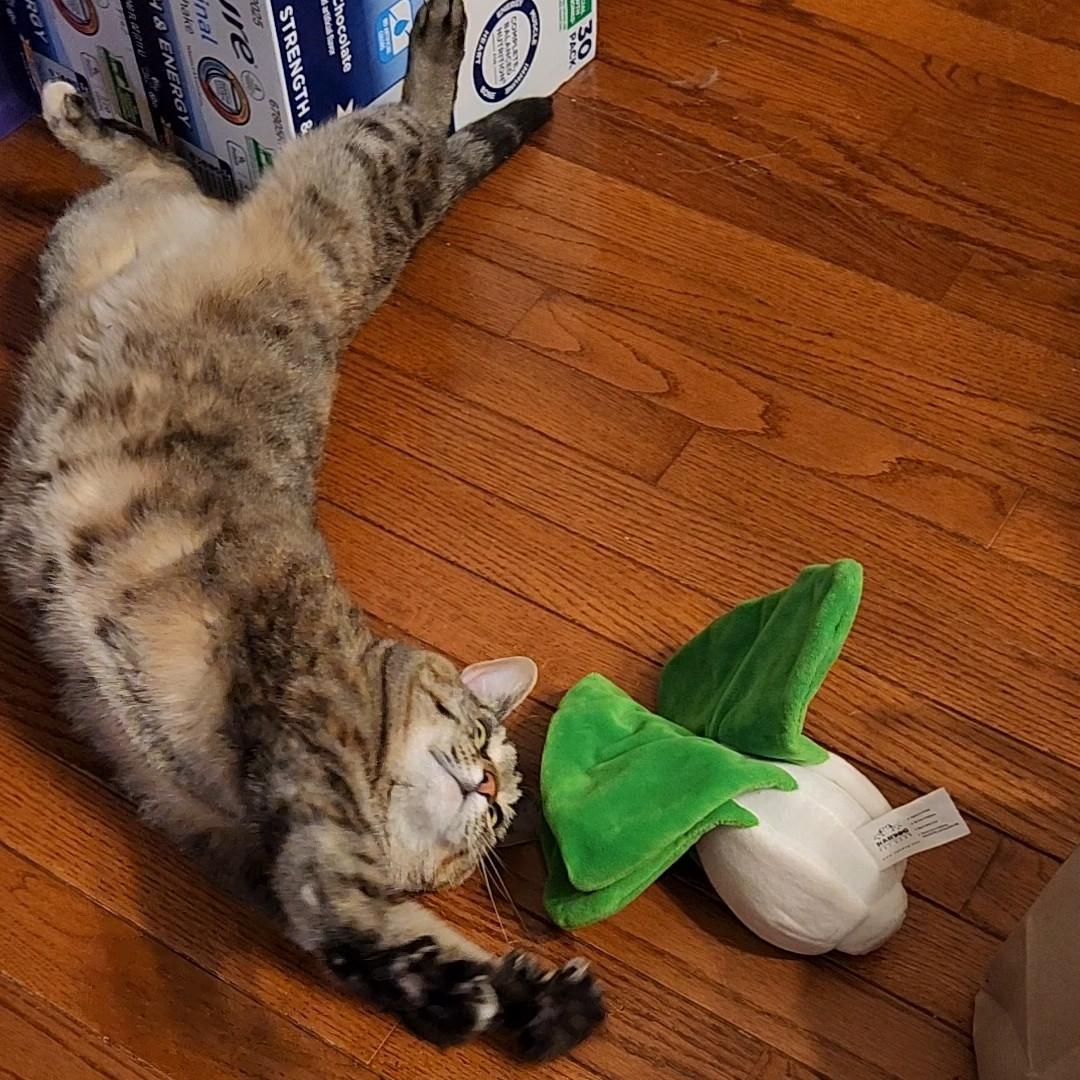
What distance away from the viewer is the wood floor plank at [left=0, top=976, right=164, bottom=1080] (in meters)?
1.16

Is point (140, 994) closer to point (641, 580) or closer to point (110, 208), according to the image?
point (641, 580)

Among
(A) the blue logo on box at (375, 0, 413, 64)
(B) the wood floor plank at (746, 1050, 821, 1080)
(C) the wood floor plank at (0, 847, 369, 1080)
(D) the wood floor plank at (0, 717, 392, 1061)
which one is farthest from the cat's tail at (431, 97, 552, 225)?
(B) the wood floor plank at (746, 1050, 821, 1080)

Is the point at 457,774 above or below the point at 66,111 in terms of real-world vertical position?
below

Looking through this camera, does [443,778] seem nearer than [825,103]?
Yes

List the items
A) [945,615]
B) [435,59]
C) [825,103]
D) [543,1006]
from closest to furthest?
[543,1006] < [945,615] < [435,59] < [825,103]

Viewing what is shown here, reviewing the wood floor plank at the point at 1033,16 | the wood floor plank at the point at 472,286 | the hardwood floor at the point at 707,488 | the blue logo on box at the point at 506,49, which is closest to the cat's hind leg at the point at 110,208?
the hardwood floor at the point at 707,488

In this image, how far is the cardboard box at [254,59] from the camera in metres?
1.56

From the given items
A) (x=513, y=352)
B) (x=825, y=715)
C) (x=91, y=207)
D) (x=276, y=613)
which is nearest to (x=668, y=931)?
(x=825, y=715)

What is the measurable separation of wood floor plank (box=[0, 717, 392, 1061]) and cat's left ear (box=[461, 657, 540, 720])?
0.30 metres

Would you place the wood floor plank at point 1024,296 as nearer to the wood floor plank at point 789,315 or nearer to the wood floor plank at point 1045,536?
the wood floor plank at point 789,315

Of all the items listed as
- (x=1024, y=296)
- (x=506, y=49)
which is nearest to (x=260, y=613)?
(x=506, y=49)

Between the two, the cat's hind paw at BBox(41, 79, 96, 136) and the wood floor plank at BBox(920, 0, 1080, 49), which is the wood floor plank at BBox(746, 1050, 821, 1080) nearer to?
the cat's hind paw at BBox(41, 79, 96, 136)

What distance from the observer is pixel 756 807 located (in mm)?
1150

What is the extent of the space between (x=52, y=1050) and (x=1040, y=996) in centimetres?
86
